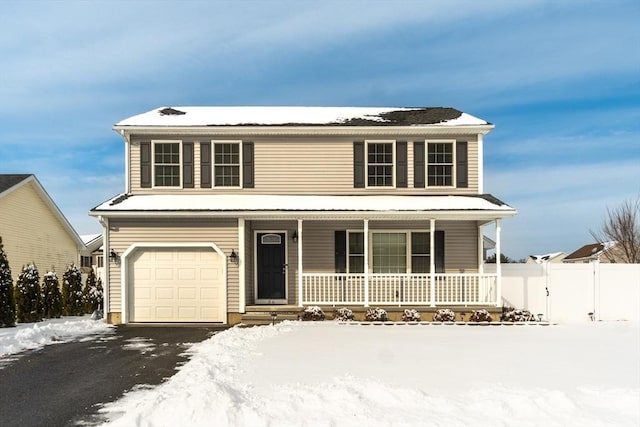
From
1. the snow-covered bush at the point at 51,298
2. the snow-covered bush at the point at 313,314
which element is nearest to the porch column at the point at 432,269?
the snow-covered bush at the point at 313,314

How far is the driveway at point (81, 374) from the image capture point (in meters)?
5.84

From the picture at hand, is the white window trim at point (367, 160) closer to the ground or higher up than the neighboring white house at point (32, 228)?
higher up

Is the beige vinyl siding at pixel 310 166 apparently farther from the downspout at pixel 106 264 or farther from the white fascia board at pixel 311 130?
the downspout at pixel 106 264

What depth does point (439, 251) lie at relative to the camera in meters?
15.2

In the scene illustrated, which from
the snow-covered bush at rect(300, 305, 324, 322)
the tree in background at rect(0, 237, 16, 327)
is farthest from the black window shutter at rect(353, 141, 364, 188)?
the tree in background at rect(0, 237, 16, 327)

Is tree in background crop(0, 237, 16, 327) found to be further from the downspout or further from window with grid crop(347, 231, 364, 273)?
window with grid crop(347, 231, 364, 273)

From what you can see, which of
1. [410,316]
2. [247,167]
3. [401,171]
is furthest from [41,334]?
[401,171]

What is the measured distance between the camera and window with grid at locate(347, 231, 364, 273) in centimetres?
1521

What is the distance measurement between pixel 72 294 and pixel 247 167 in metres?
8.99

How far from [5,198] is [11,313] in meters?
9.13

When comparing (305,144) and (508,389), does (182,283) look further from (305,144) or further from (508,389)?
(508,389)

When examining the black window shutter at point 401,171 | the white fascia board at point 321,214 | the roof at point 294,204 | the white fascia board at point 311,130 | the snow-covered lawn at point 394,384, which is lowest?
the snow-covered lawn at point 394,384

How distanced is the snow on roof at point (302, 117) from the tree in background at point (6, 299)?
5.53m

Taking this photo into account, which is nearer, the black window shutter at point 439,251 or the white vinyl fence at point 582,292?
the black window shutter at point 439,251
